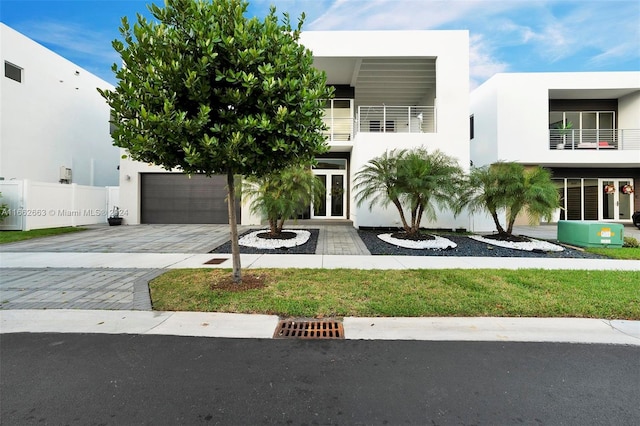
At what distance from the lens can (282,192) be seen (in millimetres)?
9508

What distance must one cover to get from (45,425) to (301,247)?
7.02 m

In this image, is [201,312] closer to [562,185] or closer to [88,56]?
[562,185]

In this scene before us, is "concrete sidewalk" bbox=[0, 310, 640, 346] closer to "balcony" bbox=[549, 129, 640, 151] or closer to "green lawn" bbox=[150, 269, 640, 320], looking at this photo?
"green lawn" bbox=[150, 269, 640, 320]

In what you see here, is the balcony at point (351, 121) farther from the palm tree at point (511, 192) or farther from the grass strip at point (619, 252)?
the grass strip at point (619, 252)

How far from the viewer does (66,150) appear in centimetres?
1717

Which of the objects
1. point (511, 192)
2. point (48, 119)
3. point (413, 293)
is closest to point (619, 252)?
point (511, 192)

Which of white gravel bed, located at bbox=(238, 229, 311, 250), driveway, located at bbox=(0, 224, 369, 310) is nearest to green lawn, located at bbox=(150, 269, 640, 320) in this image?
driveway, located at bbox=(0, 224, 369, 310)

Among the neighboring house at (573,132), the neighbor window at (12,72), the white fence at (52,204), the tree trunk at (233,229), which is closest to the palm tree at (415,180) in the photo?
the tree trunk at (233,229)

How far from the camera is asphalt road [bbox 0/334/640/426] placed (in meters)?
2.21

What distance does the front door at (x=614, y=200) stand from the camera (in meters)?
16.8

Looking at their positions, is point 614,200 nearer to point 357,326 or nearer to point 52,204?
point 357,326

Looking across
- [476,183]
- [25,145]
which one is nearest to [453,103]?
[476,183]

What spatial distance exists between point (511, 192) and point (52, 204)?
18.6 metres

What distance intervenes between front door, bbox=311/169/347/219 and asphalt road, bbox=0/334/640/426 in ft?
42.6
